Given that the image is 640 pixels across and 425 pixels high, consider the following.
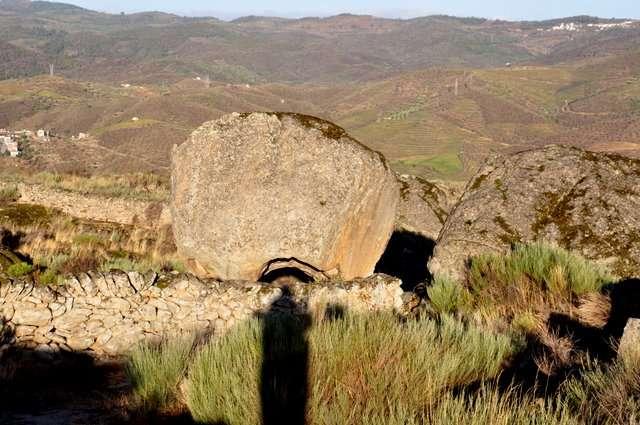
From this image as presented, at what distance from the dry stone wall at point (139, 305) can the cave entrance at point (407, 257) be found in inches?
193

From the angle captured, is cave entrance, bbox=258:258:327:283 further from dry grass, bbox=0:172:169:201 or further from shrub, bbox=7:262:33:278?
dry grass, bbox=0:172:169:201

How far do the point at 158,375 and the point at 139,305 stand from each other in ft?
Result: 8.83

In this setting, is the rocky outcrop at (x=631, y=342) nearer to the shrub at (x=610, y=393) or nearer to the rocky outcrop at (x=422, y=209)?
the shrub at (x=610, y=393)

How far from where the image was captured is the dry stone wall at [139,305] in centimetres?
716

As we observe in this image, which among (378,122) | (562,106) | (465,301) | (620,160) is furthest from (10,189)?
(562,106)

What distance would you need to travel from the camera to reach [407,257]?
14.4 metres

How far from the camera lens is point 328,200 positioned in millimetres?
9438

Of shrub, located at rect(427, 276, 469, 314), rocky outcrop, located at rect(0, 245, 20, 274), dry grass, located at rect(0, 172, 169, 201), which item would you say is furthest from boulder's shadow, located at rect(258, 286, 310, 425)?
dry grass, located at rect(0, 172, 169, 201)

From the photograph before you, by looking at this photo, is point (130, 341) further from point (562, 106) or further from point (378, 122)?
point (562, 106)

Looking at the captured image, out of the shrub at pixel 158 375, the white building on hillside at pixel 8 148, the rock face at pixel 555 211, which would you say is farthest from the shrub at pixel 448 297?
the white building on hillside at pixel 8 148

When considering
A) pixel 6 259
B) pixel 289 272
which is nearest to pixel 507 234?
pixel 289 272

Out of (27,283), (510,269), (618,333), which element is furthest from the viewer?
(510,269)

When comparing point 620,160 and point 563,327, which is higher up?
point 620,160

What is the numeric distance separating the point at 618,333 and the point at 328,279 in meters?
4.96
